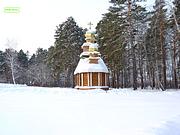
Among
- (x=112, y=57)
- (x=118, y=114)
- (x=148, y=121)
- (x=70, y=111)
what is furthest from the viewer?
(x=112, y=57)

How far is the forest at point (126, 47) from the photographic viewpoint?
36.0 metres

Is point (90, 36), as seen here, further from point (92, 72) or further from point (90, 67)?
point (92, 72)

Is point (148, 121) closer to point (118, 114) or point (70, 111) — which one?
point (118, 114)

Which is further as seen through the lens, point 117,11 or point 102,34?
point 102,34

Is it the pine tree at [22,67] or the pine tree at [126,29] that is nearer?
the pine tree at [126,29]

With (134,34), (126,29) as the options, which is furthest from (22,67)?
(126,29)

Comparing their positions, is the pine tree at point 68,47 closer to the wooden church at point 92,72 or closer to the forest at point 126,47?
the forest at point 126,47

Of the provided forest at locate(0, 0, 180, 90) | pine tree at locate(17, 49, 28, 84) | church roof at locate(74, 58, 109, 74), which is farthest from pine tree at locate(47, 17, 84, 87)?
pine tree at locate(17, 49, 28, 84)

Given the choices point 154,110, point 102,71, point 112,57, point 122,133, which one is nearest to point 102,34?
point 112,57

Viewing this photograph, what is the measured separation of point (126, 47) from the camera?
4941cm

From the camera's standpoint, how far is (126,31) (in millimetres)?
37688

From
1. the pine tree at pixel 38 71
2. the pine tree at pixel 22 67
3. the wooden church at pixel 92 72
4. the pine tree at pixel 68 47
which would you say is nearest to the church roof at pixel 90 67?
the wooden church at pixel 92 72

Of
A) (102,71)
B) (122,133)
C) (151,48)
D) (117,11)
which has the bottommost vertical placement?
(122,133)

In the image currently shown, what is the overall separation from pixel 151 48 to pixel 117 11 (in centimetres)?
1306
